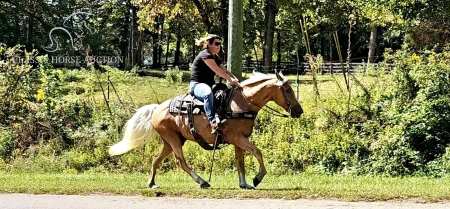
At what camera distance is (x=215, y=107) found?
35.4 feet

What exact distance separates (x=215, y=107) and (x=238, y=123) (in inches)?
19.3

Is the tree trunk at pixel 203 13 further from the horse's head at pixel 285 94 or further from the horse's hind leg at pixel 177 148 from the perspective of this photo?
the horse's head at pixel 285 94

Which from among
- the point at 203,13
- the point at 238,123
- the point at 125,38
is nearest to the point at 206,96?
the point at 238,123

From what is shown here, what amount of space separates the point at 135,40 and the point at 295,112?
1936 inches

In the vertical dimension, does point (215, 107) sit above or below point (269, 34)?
below

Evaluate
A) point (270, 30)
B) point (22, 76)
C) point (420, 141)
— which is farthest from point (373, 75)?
point (270, 30)

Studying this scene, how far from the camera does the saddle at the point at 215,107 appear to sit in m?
10.8

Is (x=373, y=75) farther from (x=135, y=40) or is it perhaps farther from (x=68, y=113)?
(x=135, y=40)

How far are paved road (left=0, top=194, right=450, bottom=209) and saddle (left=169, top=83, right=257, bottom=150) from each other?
1.93 metres

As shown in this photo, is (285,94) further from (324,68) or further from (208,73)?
(324,68)

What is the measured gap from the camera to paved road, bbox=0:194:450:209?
8539 mm

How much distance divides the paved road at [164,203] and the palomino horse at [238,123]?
1584 millimetres

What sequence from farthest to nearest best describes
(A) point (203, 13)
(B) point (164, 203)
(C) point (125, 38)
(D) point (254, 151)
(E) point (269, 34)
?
(C) point (125, 38) < (E) point (269, 34) < (A) point (203, 13) < (D) point (254, 151) < (B) point (164, 203)

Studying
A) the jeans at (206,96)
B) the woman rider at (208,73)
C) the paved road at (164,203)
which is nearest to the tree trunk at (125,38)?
the woman rider at (208,73)
